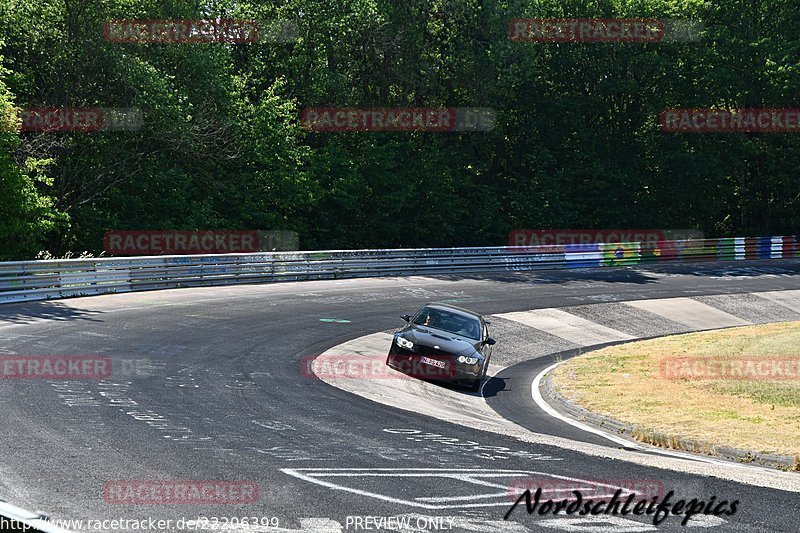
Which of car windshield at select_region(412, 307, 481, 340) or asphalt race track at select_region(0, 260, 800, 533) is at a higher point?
car windshield at select_region(412, 307, 481, 340)

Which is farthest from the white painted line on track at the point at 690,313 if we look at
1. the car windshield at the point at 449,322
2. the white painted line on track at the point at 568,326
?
the car windshield at the point at 449,322

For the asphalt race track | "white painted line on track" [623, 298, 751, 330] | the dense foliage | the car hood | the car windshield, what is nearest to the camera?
the asphalt race track

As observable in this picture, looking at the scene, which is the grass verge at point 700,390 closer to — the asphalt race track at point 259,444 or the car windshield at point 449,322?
the asphalt race track at point 259,444

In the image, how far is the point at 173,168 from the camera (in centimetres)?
3888

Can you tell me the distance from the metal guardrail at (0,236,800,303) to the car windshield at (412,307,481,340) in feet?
34.5

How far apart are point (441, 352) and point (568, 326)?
37.0 ft

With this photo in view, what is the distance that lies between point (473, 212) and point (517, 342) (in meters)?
24.8

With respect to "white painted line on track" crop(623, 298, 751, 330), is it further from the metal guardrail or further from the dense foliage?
the dense foliage

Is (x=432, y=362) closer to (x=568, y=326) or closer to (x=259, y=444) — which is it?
(x=259, y=444)

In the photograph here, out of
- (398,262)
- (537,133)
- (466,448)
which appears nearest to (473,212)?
(537,133)

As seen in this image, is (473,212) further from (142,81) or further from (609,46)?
(142,81)

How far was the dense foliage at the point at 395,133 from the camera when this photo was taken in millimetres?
36312

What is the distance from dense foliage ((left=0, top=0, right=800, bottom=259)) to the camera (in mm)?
36312

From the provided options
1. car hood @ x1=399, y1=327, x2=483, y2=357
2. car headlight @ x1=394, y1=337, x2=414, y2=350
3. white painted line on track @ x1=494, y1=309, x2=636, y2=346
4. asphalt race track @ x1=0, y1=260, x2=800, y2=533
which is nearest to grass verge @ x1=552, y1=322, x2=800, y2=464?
asphalt race track @ x1=0, y1=260, x2=800, y2=533
